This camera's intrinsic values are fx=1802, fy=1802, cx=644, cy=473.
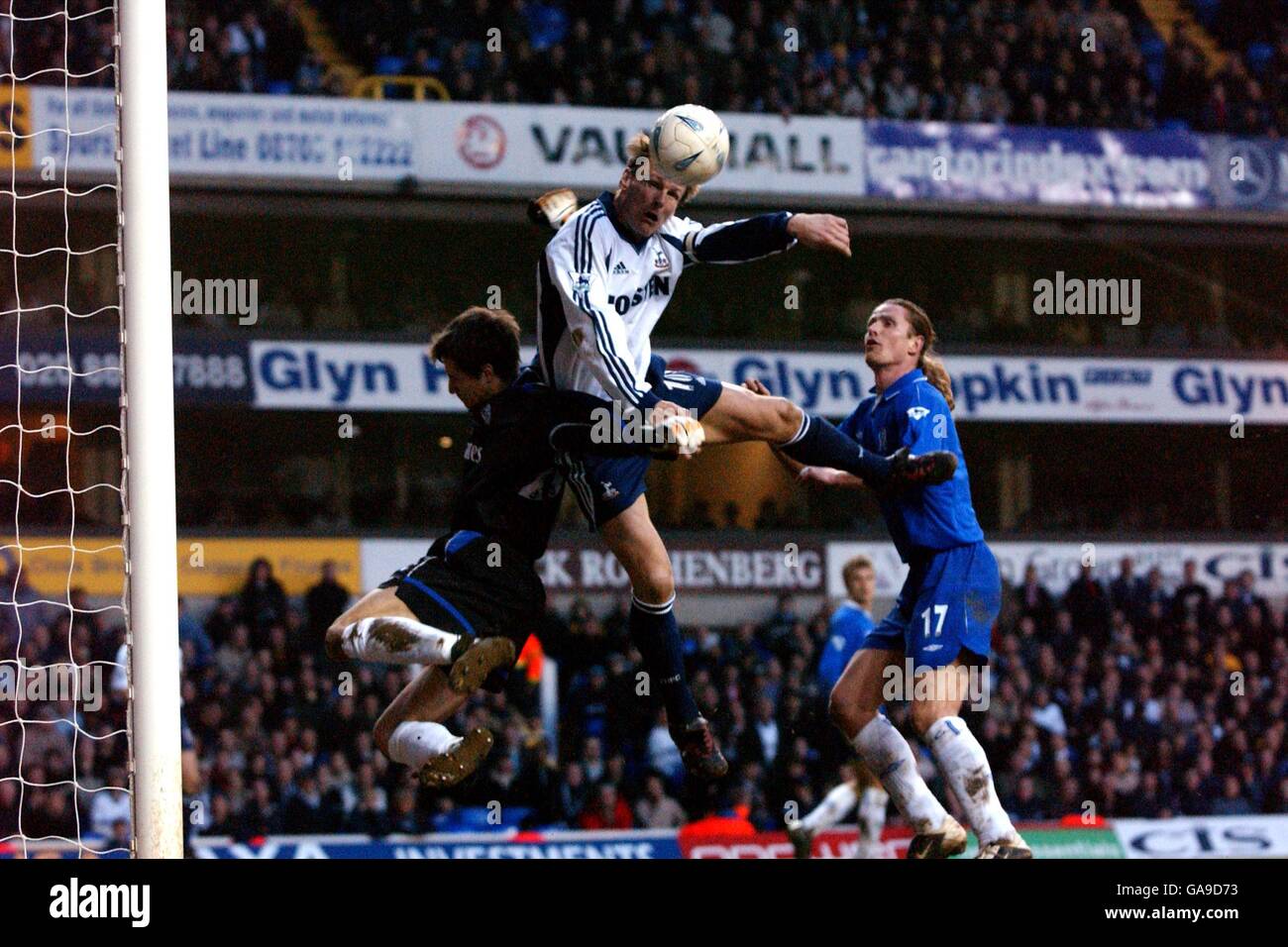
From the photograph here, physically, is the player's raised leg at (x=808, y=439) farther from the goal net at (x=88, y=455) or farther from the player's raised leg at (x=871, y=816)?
the player's raised leg at (x=871, y=816)

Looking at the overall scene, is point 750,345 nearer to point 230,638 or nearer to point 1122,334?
point 1122,334

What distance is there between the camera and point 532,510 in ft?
24.6

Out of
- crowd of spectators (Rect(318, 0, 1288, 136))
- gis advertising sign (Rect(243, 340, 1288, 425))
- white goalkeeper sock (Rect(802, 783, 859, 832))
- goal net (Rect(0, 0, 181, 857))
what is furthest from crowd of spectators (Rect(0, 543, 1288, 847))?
crowd of spectators (Rect(318, 0, 1288, 136))

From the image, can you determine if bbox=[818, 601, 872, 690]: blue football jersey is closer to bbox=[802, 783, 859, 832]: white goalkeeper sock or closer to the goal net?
bbox=[802, 783, 859, 832]: white goalkeeper sock

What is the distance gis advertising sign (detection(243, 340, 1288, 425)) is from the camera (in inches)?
701

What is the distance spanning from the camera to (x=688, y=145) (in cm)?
692

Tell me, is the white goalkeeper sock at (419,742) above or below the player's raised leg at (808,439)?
below

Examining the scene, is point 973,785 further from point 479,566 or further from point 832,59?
point 832,59

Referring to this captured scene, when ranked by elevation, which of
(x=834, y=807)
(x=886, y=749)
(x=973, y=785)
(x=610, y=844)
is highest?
(x=886, y=749)

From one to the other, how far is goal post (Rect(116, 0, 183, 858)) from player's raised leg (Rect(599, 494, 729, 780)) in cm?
190

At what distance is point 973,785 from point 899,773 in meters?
0.37

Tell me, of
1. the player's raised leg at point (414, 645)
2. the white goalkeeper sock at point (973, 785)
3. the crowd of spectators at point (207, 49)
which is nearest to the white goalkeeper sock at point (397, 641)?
the player's raised leg at point (414, 645)

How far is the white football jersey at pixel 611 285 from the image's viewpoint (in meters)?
6.91

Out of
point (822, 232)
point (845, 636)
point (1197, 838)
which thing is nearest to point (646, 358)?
point (822, 232)
